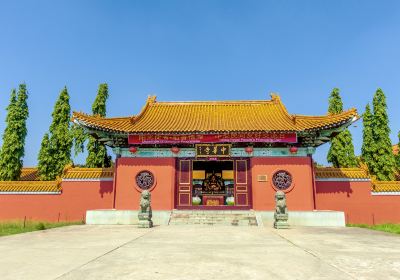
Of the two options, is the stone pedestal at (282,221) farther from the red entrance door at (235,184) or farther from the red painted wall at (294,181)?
the red entrance door at (235,184)

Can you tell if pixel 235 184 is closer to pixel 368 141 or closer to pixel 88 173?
pixel 88 173

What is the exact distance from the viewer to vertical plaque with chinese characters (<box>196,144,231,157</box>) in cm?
1363

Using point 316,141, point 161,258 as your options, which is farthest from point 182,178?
point 161,258

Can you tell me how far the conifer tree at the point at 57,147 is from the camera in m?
19.8

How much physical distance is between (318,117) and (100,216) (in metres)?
10.9

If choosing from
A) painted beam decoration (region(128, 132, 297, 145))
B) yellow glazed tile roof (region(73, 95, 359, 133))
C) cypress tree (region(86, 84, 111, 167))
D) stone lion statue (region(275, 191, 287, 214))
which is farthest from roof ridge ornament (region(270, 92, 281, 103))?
cypress tree (region(86, 84, 111, 167))

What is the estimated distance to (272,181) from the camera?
1323 cm

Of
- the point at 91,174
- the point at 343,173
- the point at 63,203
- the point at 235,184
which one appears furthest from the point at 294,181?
the point at 63,203

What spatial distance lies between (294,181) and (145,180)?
6.66 m

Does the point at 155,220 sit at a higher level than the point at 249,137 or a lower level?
lower

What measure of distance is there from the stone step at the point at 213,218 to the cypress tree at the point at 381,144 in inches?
472

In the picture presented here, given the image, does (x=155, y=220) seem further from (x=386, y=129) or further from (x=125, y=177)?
(x=386, y=129)

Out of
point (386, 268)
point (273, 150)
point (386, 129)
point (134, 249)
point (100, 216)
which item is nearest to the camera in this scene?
point (386, 268)

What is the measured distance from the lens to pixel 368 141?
2072cm
